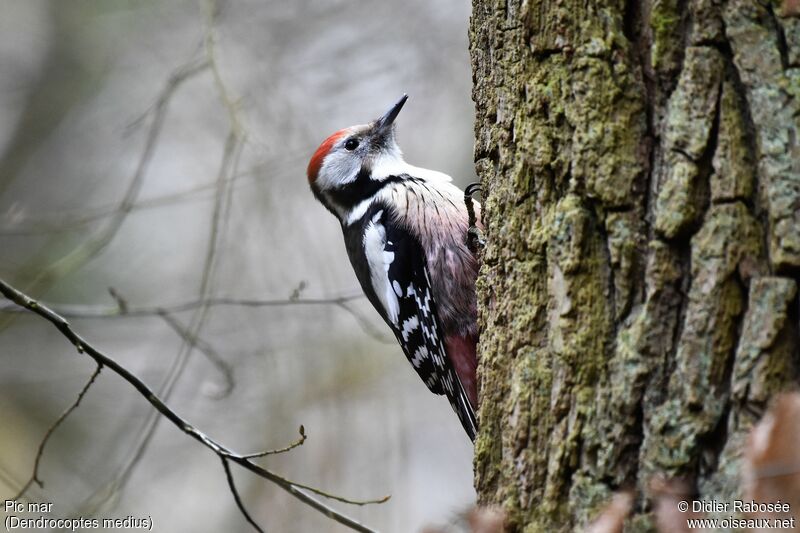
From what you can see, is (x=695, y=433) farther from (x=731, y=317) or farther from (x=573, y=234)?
(x=573, y=234)

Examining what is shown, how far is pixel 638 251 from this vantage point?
1858 mm

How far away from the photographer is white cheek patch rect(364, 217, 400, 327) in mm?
3930

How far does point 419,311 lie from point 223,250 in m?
2.55

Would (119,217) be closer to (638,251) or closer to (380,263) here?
(380,263)

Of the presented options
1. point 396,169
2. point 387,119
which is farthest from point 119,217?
point 387,119

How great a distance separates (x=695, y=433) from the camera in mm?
1672

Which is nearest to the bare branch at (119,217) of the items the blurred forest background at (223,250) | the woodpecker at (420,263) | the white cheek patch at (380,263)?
the blurred forest background at (223,250)

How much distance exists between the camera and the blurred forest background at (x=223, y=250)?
576 centimetres

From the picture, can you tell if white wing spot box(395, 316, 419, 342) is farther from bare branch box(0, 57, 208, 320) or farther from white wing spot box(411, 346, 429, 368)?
bare branch box(0, 57, 208, 320)

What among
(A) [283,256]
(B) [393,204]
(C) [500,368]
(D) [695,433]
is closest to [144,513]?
(A) [283,256]

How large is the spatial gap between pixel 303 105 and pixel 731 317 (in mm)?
4773

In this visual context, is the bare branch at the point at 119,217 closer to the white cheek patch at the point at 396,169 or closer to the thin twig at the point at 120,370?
the white cheek patch at the point at 396,169

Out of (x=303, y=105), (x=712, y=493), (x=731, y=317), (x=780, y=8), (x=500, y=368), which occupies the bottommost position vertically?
(x=712, y=493)

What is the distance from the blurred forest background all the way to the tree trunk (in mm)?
2791
